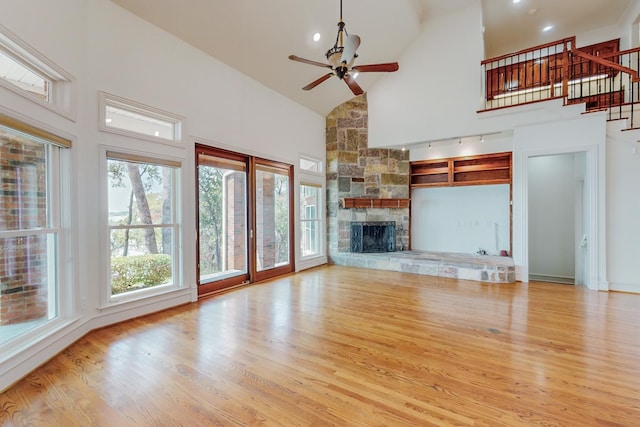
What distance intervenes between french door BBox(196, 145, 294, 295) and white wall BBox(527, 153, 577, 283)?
19.0 ft

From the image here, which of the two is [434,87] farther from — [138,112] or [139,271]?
[139,271]

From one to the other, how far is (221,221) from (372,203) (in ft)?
12.3

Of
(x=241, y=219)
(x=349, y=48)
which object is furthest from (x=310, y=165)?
(x=349, y=48)

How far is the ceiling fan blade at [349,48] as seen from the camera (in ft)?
9.53

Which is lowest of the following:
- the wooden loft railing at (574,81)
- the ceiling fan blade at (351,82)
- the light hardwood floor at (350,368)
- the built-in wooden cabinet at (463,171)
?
the light hardwood floor at (350,368)

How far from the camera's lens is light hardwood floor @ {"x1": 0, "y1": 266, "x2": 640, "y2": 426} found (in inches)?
72.4

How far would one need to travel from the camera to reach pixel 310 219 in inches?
267

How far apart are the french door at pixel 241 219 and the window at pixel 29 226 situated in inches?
68.0

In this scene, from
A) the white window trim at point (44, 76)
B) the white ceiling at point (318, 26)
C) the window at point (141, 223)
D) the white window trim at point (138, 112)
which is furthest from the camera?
the white ceiling at point (318, 26)

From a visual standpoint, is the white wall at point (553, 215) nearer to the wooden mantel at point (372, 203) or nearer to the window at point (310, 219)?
the wooden mantel at point (372, 203)

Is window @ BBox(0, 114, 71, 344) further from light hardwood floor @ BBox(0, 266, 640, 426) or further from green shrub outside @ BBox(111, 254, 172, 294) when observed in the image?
green shrub outside @ BBox(111, 254, 172, 294)

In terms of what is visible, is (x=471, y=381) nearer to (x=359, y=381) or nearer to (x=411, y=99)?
(x=359, y=381)

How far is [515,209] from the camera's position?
5.38 m

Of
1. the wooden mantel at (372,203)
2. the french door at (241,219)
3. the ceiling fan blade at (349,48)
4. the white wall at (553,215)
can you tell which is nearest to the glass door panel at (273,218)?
the french door at (241,219)
